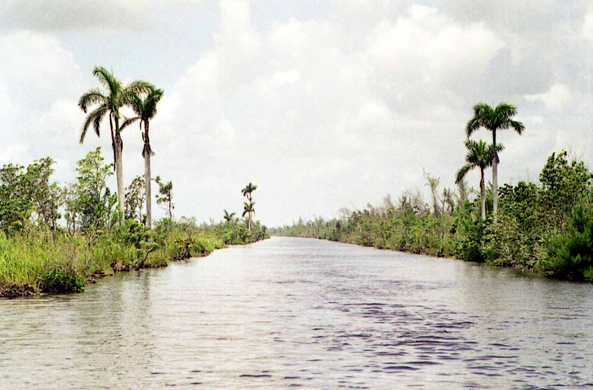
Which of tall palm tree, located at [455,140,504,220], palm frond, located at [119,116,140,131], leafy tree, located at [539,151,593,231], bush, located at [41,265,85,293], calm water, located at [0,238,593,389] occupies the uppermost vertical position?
palm frond, located at [119,116,140,131]

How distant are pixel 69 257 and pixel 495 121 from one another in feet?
125

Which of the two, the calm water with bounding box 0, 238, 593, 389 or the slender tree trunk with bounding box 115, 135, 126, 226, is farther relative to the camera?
the slender tree trunk with bounding box 115, 135, 126, 226

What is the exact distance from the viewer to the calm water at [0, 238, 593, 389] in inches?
400

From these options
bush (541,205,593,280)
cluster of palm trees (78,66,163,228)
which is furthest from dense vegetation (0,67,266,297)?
bush (541,205,593,280)

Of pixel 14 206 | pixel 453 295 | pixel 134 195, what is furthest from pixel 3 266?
pixel 134 195

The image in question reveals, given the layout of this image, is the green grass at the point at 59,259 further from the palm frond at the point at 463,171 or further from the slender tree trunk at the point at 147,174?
the palm frond at the point at 463,171

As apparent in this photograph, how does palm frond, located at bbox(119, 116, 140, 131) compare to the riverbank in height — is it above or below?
above

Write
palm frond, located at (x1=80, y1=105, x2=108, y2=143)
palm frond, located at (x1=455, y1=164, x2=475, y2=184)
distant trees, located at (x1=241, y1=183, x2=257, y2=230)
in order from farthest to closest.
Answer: distant trees, located at (x1=241, y1=183, x2=257, y2=230) < palm frond, located at (x1=455, y1=164, x2=475, y2=184) < palm frond, located at (x1=80, y1=105, x2=108, y2=143)

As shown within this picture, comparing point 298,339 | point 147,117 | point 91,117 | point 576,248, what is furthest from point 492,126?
point 298,339

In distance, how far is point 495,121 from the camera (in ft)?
171

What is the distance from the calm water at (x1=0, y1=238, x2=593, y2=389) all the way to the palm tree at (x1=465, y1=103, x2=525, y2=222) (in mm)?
26916

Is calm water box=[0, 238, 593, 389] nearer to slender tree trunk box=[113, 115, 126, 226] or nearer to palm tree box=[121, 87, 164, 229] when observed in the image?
slender tree trunk box=[113, 115, 126, 226]

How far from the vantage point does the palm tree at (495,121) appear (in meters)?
51.8

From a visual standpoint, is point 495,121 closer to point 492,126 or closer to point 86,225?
point 492,126
